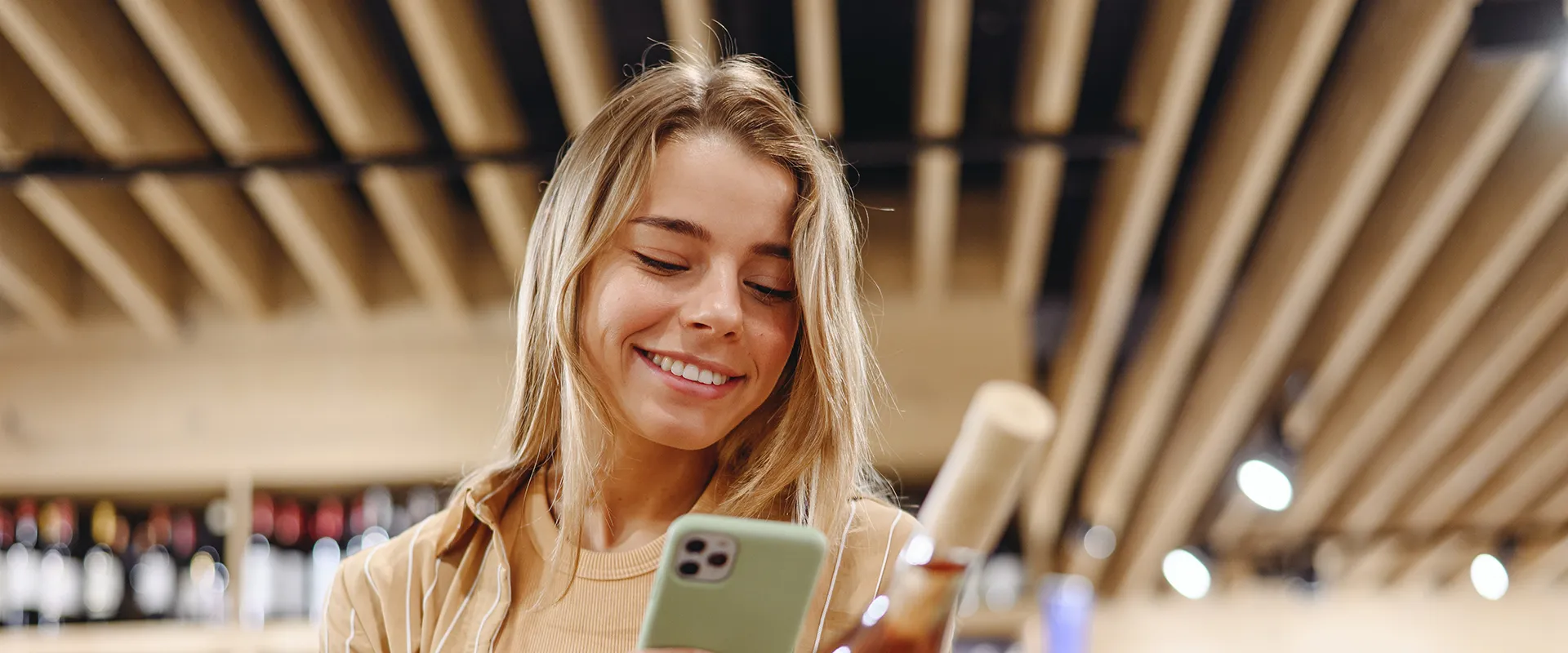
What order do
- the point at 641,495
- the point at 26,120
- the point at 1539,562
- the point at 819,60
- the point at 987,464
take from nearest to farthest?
the point at 987,464, the point at 641,495, the point at 819,60, the point at 26,120, the point at 1539,562

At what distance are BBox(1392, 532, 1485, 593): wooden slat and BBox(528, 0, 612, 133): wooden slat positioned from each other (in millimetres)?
5723

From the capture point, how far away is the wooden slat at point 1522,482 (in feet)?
19.0

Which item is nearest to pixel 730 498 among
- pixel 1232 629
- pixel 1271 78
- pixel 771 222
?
pixel 771 222

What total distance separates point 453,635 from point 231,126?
2630 millimetres

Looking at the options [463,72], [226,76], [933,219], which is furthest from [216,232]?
[933,219]

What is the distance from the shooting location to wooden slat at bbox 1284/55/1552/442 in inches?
124

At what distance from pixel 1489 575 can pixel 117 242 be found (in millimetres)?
7541

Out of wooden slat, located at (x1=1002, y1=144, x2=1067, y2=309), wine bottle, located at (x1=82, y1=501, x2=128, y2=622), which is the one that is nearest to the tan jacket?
wooden slat, located at (x1=1002, y1=144, x2=1067, y2=309)

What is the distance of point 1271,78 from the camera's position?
10.4ft

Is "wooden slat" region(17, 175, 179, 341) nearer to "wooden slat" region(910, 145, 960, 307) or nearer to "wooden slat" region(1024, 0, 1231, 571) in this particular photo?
"wooden slat" region(910, 145, 960, 307)

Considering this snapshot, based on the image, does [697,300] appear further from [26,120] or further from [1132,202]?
[26,120]

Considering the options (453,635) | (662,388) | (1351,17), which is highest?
(1351,17)

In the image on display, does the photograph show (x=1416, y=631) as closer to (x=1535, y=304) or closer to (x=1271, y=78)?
(x=1535, y=304)

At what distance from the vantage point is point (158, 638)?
443 cm
